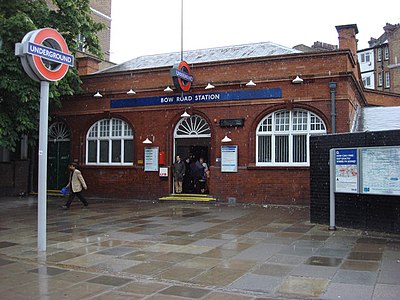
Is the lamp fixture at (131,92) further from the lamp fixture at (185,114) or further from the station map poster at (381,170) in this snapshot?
the station map poster at (381,170)

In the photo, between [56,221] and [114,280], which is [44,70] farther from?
[56,221]

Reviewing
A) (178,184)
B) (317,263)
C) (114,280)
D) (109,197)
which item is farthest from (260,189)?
(114,280)

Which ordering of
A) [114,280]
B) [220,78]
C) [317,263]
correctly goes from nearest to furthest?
[114,280] → [317,263] → [220,78]

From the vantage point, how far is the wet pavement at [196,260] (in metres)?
5.77

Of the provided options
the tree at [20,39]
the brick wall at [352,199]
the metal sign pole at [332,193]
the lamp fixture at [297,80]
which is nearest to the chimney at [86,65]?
the tree at [20,39]

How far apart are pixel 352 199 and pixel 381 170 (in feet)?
4.11

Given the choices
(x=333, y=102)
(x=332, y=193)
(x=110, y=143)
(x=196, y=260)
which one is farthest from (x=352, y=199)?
(x=110, y=143)

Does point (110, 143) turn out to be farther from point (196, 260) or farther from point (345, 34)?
point (196, 260)

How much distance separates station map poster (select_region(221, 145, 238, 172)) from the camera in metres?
16.9

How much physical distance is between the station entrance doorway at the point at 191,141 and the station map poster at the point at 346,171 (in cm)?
827

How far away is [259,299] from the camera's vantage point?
5.39 m

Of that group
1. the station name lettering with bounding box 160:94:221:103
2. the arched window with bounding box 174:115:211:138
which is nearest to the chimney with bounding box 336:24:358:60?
the station name lettering with bounding box 160:94:221:103

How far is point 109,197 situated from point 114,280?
44.4 feet

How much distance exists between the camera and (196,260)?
7504 mm
